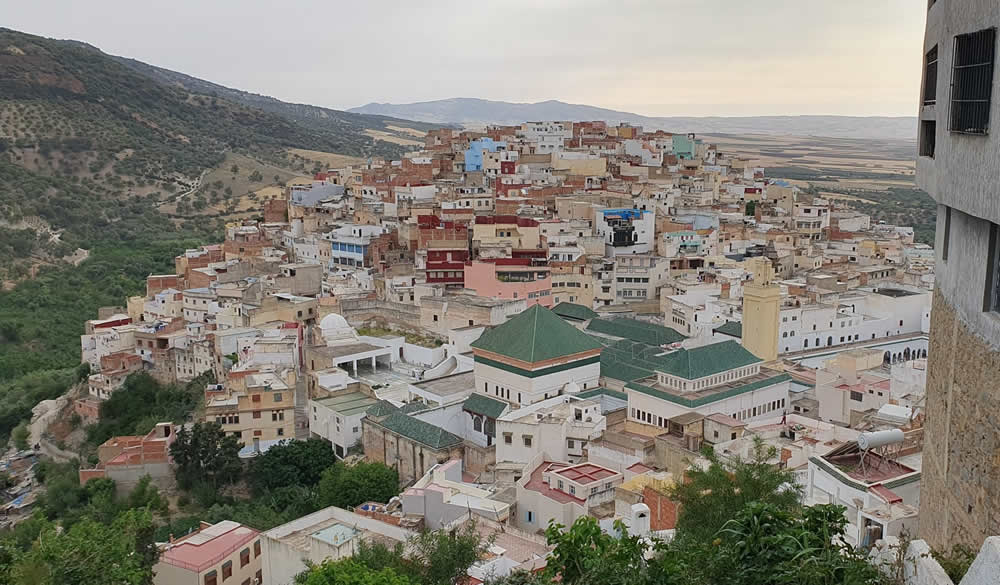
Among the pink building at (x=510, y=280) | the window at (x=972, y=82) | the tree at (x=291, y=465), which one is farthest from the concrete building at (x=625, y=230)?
the window at (x=972, y=82)

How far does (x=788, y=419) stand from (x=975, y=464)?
13120 mm

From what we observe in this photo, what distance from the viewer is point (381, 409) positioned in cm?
2039

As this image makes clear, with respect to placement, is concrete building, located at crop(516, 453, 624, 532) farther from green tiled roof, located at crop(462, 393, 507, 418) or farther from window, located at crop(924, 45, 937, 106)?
window, located at crop(924, 45, 937, 106)

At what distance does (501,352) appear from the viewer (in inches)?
807

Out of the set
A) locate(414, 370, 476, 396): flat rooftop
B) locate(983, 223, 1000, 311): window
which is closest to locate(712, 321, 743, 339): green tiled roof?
locate(414, 370, 476, 396): flat rooftop

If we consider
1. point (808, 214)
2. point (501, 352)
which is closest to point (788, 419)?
point (501, 352)

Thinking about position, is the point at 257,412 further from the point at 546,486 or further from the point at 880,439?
the point at 880,439

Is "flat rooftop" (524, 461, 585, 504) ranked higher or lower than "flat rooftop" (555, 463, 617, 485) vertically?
lower

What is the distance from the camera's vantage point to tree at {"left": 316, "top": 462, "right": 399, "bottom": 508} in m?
17.6

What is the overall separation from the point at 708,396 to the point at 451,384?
673cm

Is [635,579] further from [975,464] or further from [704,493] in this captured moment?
[704,493]

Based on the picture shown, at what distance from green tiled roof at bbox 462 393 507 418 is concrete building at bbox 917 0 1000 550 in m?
14.0

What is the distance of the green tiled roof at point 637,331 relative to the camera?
83.2 feet

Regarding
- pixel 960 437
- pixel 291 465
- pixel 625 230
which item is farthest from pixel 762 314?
pixel 960 437
